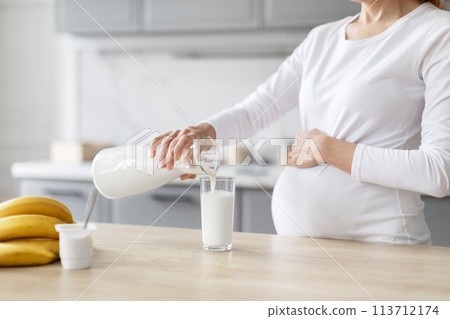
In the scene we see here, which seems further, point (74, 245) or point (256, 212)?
point (256, 212)

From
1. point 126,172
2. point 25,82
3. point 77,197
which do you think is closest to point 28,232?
point 126,172

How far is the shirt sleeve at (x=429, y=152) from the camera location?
88cm

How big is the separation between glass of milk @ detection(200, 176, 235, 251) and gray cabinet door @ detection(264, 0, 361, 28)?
49.0 inches

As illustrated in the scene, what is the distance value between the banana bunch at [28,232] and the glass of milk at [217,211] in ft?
0.77

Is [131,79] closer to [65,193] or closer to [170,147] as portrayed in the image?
[65,193]

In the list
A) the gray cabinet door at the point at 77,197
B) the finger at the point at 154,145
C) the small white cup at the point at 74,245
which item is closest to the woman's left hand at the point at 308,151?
the finger at the point at 154,145

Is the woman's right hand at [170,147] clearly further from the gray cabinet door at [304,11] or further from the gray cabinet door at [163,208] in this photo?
the gray cabinet door at [304,11]

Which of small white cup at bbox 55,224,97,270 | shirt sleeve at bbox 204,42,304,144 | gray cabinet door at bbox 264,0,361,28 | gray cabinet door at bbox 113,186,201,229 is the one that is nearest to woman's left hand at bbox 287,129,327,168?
shirt sleeve at bbox 204,42,304,144

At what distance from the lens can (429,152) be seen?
2.90ft

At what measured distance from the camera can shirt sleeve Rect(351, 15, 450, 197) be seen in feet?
2.89

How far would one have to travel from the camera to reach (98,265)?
0.75m

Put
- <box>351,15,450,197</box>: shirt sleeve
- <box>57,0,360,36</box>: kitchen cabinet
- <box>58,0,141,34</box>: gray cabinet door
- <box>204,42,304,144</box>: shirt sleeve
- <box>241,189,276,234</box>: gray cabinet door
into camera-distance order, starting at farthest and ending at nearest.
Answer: <box>58,0,141,34</box>: gray cabinet door → <box>57,0,360,36</box>: kitchen cabinet → <box>241,189,276,234</box>: gray cabinet door → <box>204,42,304,144</box>: shirt sleeve → <box>351,15,450,197</box>: shirt sleeve

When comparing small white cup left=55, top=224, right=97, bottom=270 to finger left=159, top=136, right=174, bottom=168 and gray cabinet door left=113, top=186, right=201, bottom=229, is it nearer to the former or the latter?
finger left=159, top=136, right=174, bottom=168

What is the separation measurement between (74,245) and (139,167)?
172 millimetres
